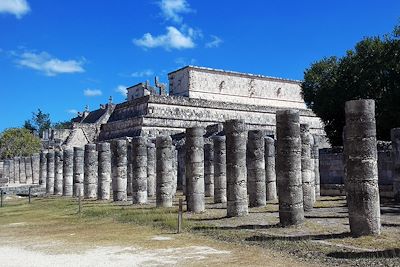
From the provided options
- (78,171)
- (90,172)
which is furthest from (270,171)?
(78,171)

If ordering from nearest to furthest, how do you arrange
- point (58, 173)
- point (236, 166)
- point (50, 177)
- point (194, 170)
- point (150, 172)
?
1. point (236, 166)
2. point (194, 170)
3. point (150, 172)
4. point (58, 173)
5. point (50, 177)

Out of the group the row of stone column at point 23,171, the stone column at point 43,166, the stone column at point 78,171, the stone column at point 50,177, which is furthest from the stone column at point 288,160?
the row of stone column at point 23,171

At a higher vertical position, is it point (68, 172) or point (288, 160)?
point (288, 160)

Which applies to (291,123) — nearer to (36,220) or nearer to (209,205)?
(209,205)

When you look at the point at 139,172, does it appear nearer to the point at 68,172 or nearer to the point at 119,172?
the point at 119,172

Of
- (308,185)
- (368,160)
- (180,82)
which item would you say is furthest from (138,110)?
(368,160)

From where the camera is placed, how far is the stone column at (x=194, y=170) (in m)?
13.6

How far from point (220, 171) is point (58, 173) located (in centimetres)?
1321

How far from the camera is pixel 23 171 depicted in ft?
124

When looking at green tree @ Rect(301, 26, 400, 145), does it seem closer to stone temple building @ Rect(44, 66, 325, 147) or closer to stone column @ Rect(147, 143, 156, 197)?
stone temple building @ Rect(44, 66, 325, 147)

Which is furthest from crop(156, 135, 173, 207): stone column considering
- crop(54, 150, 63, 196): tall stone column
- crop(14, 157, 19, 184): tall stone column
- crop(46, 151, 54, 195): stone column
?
crop(14, 157, 19, 184): tall stone column

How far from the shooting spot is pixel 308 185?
1327cm

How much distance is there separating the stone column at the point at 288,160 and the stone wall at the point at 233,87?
32810 mm

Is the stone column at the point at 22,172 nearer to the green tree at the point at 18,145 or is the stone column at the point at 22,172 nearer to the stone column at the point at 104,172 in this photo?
the green tree at the point at 18,145
